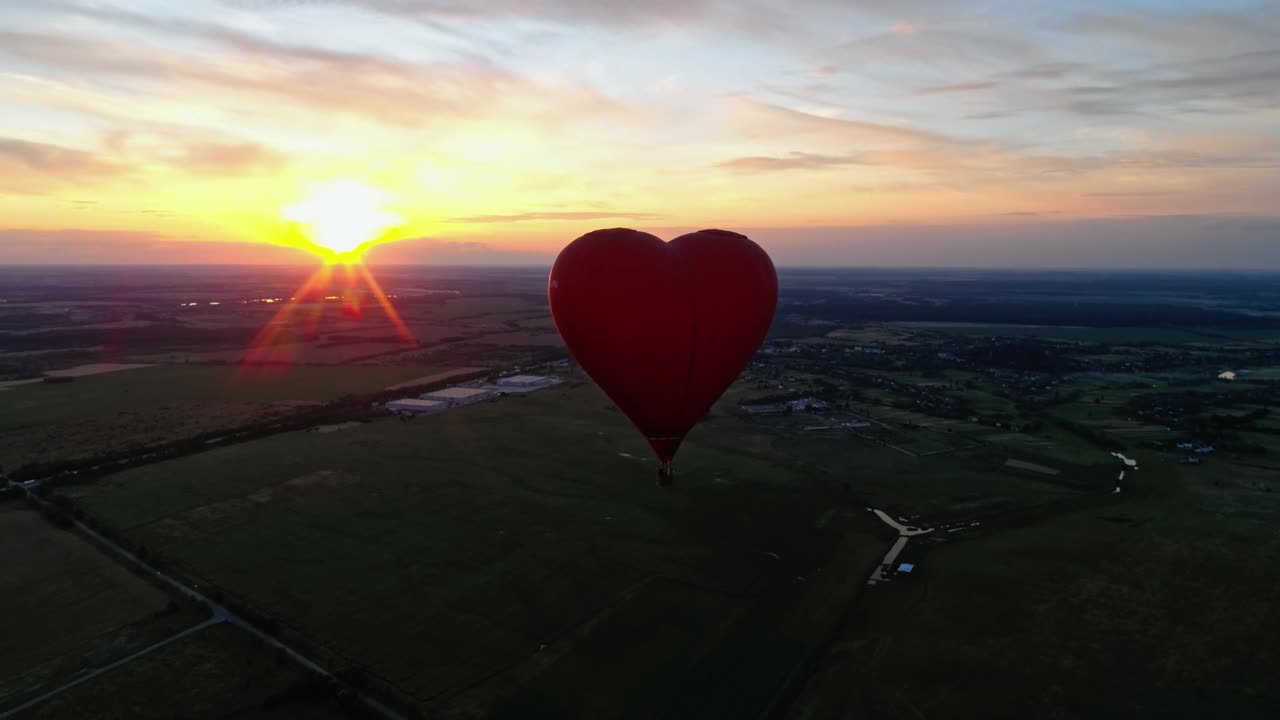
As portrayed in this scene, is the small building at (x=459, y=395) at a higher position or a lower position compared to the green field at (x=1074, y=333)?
lower

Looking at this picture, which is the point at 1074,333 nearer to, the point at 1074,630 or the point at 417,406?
the point at 417,406

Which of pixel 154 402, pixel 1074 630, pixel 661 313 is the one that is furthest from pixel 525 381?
pixel 1074 630

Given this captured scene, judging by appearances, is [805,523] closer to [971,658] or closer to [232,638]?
[971,658]

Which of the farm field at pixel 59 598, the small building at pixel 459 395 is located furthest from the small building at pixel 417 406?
the farm field at pixel 59 598

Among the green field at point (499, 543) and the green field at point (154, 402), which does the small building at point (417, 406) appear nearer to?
the green field at point (154, 402)

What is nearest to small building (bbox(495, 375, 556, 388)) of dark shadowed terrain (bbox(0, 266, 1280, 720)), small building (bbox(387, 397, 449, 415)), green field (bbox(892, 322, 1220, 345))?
dark shadowed terrain (bbox(0, 266, 1280, 720))

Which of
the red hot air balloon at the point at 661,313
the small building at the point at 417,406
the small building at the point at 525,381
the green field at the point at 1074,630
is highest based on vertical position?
the red hot air balloon at the point at 661,313
